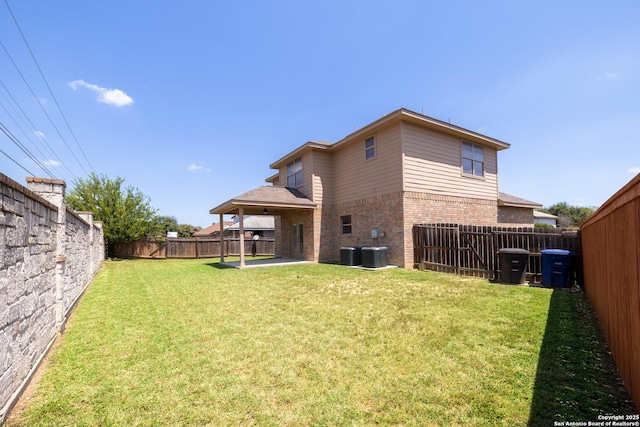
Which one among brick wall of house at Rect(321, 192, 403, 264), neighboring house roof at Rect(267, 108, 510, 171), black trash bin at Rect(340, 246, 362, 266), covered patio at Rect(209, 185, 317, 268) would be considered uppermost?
neighboring house roof at Rect(267, 108, 510, 171)

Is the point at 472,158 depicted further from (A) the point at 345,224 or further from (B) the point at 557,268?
(B) the point at 557,268

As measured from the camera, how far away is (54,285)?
4.45 m

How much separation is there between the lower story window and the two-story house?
0.05 meters

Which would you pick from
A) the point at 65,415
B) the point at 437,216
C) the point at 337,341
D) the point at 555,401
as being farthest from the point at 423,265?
the point at 65,415

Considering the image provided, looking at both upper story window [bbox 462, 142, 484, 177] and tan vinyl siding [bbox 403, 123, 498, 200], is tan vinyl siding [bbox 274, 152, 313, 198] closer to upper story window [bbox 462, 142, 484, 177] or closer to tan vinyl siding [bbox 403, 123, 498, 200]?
tan vinyl siding [bbox 403, 123, 498, 200]

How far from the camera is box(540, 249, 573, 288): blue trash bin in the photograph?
7.49m

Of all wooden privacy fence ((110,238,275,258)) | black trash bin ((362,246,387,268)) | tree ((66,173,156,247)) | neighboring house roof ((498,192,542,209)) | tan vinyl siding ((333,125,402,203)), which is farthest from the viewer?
wooden privacy fence ((110,238,275,258))

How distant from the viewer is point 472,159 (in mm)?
13984

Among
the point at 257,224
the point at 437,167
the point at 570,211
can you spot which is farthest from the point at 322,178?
the point at 570,211

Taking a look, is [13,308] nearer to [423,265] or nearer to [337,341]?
[337,341]

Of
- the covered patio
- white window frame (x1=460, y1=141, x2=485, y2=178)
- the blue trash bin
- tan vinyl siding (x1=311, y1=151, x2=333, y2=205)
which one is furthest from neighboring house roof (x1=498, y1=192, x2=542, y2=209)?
the covered patio

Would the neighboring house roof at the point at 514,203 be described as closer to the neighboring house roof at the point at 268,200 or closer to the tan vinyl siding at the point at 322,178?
the tan vinyl siding at the point at 322,178

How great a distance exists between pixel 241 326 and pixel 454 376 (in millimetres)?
3347

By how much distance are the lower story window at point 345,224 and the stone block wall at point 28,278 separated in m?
11.5
